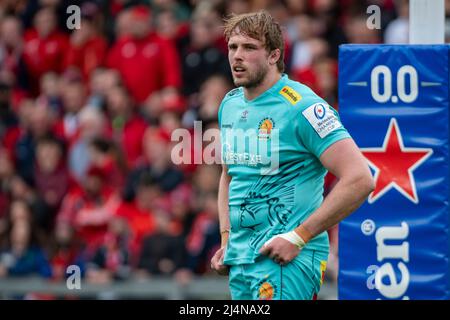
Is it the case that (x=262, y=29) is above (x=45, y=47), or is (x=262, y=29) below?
below

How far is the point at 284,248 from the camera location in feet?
18.8

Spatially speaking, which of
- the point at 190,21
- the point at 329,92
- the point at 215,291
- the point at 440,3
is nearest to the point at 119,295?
the point at 215,291

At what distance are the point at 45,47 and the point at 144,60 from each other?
7.08ft

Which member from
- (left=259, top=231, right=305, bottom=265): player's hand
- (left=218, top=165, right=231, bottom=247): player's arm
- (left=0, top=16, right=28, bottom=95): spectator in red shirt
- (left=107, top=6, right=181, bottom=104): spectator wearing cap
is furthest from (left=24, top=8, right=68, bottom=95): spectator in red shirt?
(left=259, top=231, right=305, bottom=265): player's hand

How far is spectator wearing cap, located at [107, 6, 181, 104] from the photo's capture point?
1384 cm

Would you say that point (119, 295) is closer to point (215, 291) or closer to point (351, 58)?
point (215, 291)

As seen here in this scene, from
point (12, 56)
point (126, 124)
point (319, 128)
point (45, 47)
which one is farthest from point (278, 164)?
point (12, 56)

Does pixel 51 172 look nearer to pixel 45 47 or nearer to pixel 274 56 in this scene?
pixel 45 47

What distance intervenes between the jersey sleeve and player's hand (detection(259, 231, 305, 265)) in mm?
464

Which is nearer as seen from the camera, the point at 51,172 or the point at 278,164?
the point at 278,164

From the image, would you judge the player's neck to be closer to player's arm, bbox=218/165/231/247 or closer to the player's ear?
the player's ear

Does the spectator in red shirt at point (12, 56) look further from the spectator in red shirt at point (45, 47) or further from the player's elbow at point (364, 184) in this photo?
the player's elbow at point (364, 184)

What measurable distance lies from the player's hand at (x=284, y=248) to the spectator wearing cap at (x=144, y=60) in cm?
805
